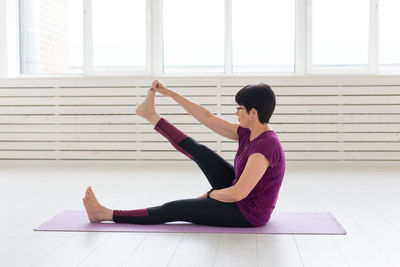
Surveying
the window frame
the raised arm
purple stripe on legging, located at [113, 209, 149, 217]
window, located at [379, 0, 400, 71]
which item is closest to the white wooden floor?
purple stripe on legging, located at [113, 209, 149, 217]

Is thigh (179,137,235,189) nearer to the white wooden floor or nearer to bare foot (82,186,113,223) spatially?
the white wooden floor

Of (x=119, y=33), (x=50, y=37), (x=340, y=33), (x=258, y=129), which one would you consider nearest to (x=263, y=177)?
(x=258, y=129)

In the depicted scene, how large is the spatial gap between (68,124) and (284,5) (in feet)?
9.29

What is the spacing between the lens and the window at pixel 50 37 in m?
5.95

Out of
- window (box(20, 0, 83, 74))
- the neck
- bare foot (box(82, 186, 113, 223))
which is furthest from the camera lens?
window (box(20, 0, 83, 74))

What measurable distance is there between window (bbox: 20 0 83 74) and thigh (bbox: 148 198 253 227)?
12.5 feet

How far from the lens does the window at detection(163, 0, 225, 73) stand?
576 centimetres

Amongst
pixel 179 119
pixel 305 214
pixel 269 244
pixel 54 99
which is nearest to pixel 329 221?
pixel 305 214

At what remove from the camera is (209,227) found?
259cm

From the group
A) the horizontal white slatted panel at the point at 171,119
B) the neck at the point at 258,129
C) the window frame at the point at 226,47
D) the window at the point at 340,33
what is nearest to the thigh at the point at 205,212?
Answer: the neck at the point at 258,129

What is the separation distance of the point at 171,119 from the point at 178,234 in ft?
10.4

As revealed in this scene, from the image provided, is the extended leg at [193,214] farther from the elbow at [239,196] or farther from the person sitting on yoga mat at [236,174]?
the elbow at [239,196]

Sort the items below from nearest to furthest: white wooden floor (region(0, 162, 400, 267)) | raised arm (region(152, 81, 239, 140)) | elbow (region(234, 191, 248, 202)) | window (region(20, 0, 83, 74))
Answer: white wooden floor (region(0, 162, 400, 267)), elbow (region(234, 191, 248, 202)), raised arm (region(152, 81, 239, 140)), window (region(20, 0, 83, 74))

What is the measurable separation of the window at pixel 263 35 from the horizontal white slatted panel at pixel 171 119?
0.42m
